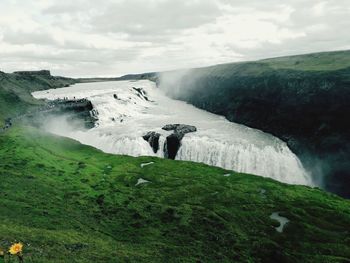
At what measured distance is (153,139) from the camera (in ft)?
345

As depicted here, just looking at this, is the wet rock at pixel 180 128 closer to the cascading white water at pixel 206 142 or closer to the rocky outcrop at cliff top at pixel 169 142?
the rocky outcrop at cliff top at pixel 169 142

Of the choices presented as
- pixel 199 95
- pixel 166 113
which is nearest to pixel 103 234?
pixel 166 113

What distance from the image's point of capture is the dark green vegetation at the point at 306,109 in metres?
96.9

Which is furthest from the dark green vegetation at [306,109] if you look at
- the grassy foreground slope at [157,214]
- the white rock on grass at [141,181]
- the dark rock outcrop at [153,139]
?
the white rock on grass at [141,181]

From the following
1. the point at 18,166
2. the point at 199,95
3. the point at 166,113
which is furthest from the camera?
the point at 199,95

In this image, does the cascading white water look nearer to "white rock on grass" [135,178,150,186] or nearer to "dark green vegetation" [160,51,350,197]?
"dark green vegetation" [160,51,350,197]

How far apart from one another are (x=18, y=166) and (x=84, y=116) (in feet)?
206

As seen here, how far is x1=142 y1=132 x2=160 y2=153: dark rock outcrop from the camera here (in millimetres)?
104312

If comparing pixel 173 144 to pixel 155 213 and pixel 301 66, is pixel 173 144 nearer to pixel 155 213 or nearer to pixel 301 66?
pixel 155 213

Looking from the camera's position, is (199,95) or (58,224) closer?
(58,224)

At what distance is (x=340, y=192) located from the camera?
9012 centimetres

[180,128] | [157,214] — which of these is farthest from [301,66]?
[157,214]

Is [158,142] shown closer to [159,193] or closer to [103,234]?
[159,193]

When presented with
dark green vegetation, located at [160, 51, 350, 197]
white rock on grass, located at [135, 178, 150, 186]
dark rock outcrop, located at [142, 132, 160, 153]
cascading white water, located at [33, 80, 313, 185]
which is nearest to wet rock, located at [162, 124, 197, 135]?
cascading white water, located at [33, 80, 313, 185]
